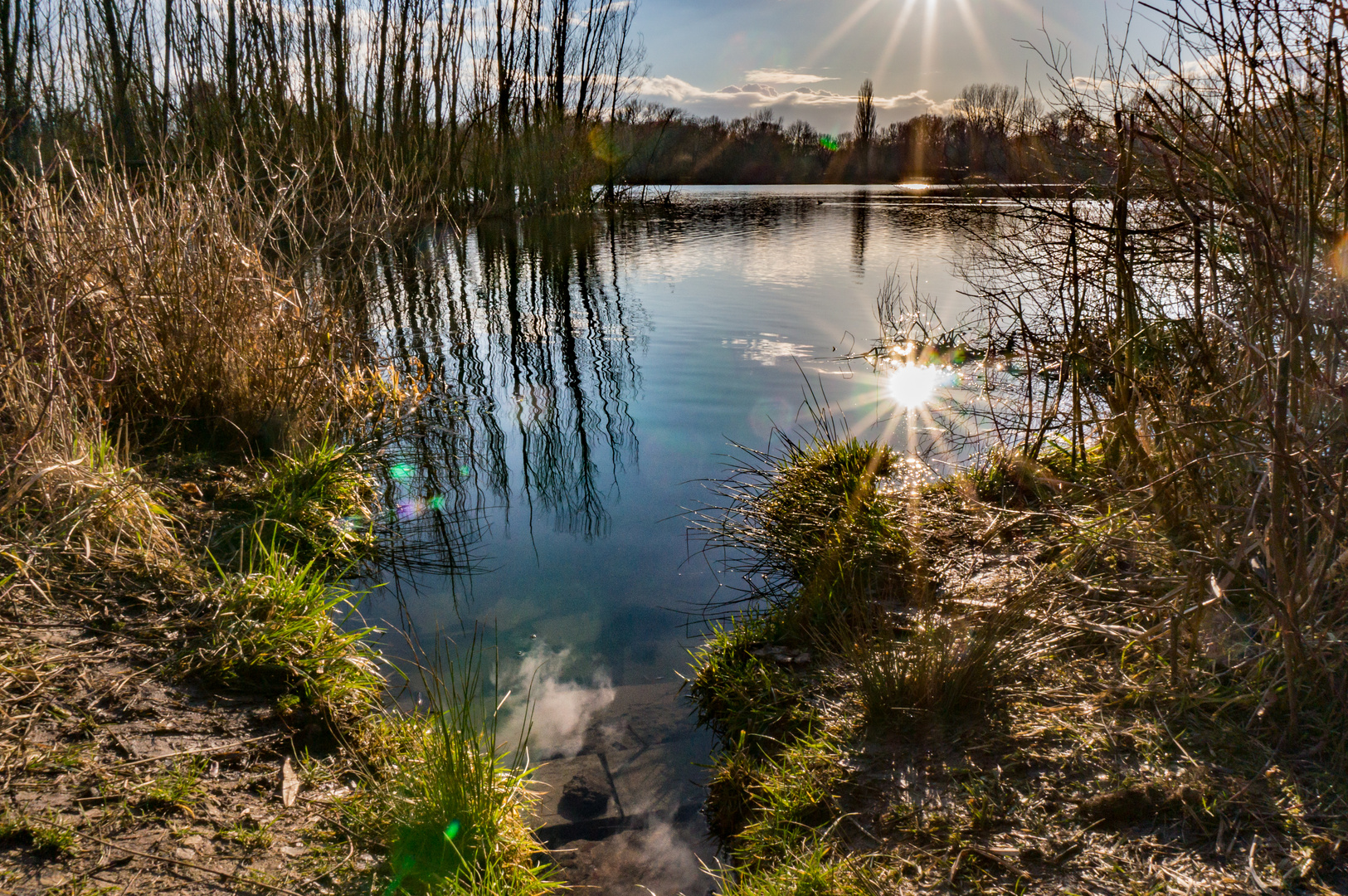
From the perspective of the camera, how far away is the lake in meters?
3.20

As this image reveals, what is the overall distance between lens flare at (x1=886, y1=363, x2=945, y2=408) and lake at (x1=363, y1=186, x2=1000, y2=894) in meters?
0.20

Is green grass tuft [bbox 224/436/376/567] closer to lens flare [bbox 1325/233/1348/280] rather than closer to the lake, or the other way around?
the lake

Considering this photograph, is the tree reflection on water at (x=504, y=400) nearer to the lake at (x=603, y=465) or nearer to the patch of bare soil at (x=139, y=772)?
the lake at (x=603, y=465)

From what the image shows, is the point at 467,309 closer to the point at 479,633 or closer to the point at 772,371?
the point at 772,371

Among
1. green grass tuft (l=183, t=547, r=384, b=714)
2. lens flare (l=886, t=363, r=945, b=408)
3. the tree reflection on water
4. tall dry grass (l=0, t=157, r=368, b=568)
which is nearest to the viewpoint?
green grass tuft (l=183, t=547, r=384, b=714)

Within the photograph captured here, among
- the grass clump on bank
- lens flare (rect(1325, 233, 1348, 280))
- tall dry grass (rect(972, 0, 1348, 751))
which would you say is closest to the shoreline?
tall dry grass (rect(972, 0, 1348, 751))

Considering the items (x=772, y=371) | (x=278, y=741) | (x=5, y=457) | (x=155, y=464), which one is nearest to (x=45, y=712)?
(x=278, y=741)

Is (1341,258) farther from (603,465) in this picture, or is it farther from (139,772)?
(603,465)

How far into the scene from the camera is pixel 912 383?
8.55 metres

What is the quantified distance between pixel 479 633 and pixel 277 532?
131 cm

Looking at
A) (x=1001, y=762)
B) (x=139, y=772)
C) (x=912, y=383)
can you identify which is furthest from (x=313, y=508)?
(x=912, y=383)

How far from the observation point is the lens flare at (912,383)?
7.86m

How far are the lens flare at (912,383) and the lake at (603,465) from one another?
0.20 metres

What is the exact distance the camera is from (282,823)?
7.92ft
